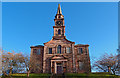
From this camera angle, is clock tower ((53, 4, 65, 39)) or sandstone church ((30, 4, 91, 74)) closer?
sandstone church ((30, 4, 91, 74))

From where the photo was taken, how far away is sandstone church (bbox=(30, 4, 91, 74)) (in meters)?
28.4

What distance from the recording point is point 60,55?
29125mm

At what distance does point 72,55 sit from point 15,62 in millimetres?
13230

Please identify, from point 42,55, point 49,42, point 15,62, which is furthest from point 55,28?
point 15,62

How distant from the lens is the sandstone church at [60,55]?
93.0 ft

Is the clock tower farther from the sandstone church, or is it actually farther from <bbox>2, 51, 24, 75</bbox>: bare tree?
<bbox>2, 51, 24, 75</bbox>: bare tree

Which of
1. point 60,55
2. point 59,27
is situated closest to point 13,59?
point 60,55

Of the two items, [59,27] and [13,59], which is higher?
[59,27]

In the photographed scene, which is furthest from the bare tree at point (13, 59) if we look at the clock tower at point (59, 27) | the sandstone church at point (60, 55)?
the clock tower at point (59, 27)

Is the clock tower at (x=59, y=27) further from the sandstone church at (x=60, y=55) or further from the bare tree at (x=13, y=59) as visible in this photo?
the bare tree at (x=13, y=59)

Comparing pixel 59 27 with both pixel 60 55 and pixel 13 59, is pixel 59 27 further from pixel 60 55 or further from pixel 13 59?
pixel 13 59

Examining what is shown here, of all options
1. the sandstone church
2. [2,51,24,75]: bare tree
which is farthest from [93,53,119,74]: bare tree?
[2,51,24,75]: bare tree

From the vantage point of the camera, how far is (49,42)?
30.8m

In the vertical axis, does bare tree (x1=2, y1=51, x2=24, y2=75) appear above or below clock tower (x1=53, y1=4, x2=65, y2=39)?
below
